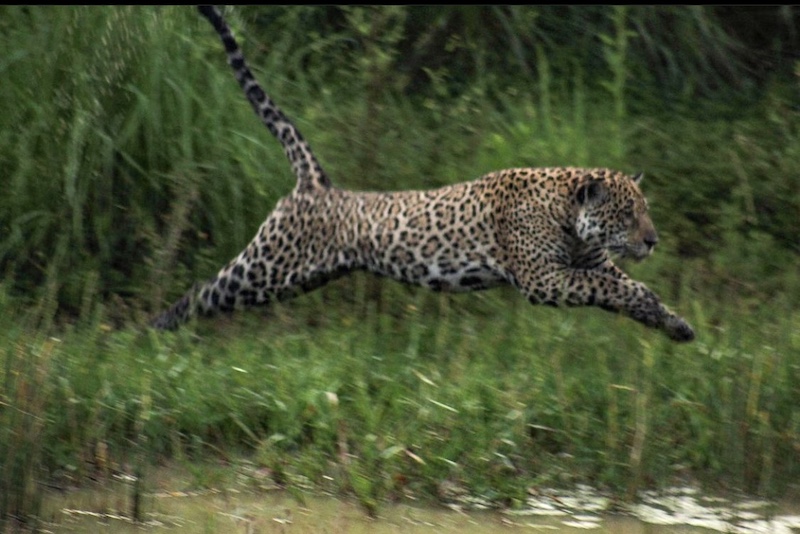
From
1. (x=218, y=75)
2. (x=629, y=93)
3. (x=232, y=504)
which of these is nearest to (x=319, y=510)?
(x=232, y=504)

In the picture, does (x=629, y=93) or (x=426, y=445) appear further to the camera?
(x=629, y=93)

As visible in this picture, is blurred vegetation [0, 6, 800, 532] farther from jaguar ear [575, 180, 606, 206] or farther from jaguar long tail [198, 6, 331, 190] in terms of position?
jaguar ear [575, 180, 606, 206]

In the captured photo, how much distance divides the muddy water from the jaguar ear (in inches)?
76.1

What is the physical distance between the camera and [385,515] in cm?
468

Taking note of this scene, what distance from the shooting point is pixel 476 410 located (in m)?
5.34

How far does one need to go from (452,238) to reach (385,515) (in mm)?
2212

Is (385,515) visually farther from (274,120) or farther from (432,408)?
(274,120)

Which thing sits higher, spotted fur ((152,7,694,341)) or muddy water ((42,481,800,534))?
spotted fur ((152,7,694,341))

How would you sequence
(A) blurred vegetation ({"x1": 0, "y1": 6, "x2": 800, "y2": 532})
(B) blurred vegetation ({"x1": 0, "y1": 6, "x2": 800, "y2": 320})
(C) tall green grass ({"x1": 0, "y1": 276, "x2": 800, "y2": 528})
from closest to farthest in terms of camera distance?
(C) tall green grass ({"x1": 0, "y1": 276, "x2": 800, "y2": 528}) < (A) blurred vegetation ({"x1": 0, "y1": 6, "x2": 800, "y2": 532}) < (B) blurred vegetation ({"x1": 0, "y1": 6, "x2": 800, "y2": 320})

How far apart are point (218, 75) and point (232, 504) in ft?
11.2

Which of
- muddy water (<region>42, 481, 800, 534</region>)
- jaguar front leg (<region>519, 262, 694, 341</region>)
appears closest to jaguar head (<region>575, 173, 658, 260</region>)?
jaguar front leg (<region>519, 262, 694, 341</region>)

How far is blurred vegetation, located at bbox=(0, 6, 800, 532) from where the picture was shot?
5.13 meters

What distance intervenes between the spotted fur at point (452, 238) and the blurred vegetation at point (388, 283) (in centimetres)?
18

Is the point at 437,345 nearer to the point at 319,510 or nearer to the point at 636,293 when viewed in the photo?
the point at 636,293
